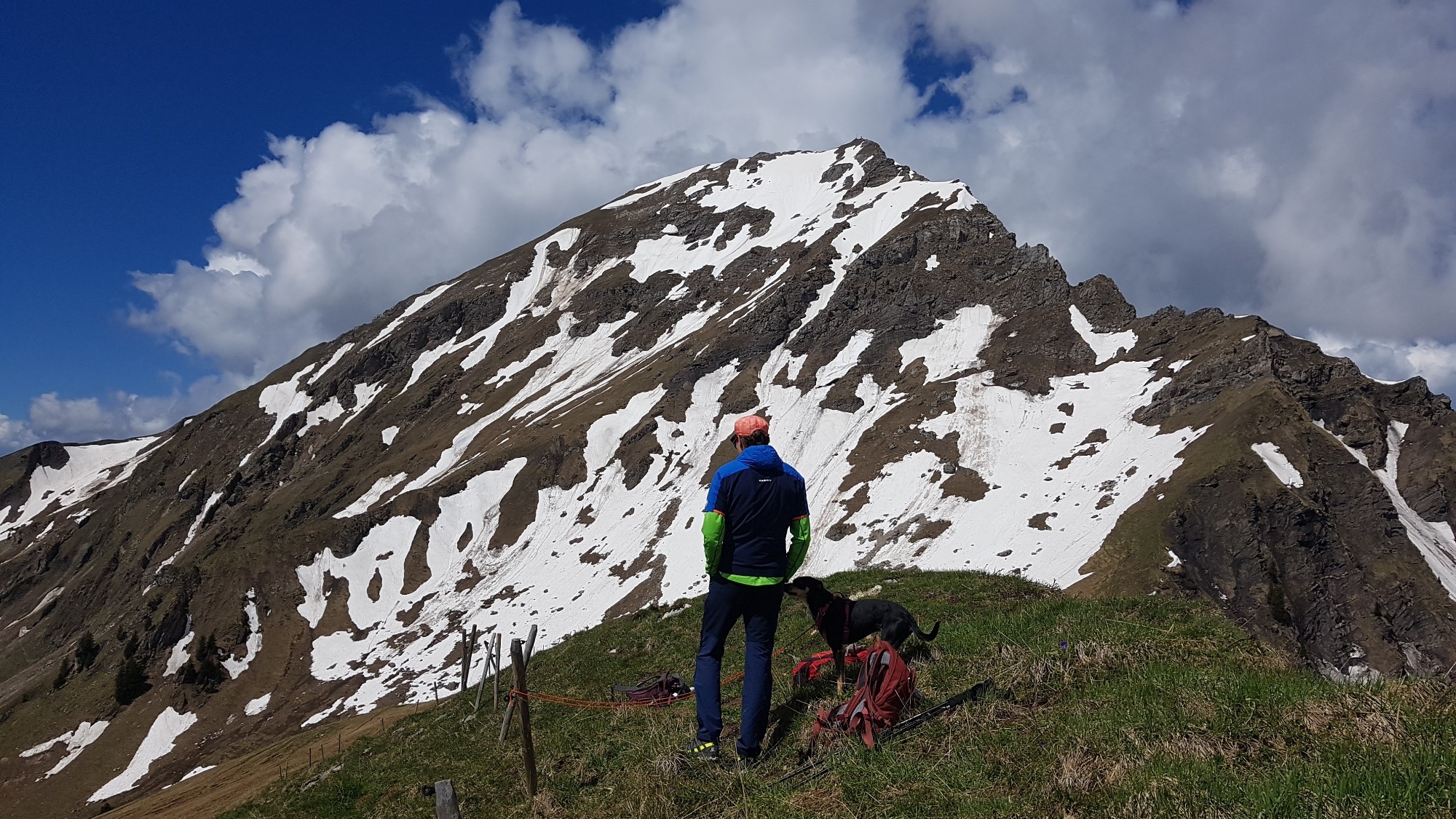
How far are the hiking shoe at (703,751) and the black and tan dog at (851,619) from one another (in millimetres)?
2314

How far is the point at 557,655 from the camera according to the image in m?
19.1

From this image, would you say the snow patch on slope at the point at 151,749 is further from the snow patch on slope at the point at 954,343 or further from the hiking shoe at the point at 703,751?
the snow patch on slope at the point at 954,343

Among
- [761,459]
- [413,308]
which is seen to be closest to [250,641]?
[761,459]

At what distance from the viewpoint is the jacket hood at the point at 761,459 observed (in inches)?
314

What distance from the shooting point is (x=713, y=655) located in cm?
806

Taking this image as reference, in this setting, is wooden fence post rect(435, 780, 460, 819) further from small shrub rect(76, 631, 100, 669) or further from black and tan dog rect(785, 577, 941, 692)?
small shrub rect(76, 631, 100, 669)

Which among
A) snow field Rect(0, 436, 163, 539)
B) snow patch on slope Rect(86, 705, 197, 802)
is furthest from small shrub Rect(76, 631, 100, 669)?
snow field Rect(0, 436, 163, 539)

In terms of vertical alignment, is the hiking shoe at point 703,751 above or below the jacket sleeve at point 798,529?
below

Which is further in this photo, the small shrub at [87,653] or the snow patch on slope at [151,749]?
the small shrub at [87,653]

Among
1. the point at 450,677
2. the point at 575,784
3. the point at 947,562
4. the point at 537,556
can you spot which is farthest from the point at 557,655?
the point at 537,556

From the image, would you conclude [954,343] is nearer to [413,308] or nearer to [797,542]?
[797,542]

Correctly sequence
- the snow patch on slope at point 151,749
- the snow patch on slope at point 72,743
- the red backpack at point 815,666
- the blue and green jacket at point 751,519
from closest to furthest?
the blue and green jacket at point 751,519, the red backpack at point 815,666, the snow patch on slope at point 151,749, the snow patch on slope at point 72,743

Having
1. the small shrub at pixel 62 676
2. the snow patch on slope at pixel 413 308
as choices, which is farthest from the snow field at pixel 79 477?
the small shrub at pixel 62 676

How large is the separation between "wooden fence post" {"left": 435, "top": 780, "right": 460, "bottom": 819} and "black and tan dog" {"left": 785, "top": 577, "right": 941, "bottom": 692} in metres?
4.39
